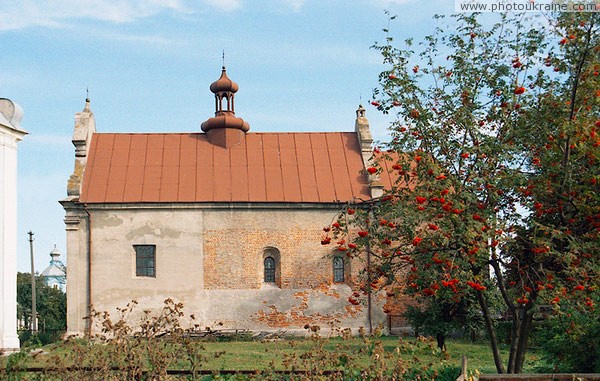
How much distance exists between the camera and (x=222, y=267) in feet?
90.9

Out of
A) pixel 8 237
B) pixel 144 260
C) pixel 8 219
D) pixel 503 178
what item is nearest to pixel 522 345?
pixel 503 178

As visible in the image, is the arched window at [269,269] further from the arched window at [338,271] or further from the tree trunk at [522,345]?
the tree trunk at [522,345]

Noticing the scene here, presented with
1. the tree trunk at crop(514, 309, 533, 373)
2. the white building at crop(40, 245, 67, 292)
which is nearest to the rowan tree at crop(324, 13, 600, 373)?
the tree trunk at crop(514, 309, 533, 373)

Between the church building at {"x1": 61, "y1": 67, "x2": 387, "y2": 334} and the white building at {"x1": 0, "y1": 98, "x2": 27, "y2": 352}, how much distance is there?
8.70 meters

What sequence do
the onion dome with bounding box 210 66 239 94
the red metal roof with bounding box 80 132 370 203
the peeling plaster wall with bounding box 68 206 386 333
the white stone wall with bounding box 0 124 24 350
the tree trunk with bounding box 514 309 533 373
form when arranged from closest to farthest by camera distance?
the tree trunk with bounding box 514 309 533 373 < the white stone wall with bounding box 0 124 24 350 < the peeling plaster wall with bounding box 68 206 386 333 < the red metal roof with bounding box 80 132 370 203 < the onion dome with bounding box 210 66 239 94

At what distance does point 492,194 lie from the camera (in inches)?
420

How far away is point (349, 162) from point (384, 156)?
59.5ft

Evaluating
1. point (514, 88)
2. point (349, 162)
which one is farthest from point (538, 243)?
point (349, 162)

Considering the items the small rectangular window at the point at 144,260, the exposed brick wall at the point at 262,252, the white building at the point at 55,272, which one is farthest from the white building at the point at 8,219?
the white building at the point at 55,272

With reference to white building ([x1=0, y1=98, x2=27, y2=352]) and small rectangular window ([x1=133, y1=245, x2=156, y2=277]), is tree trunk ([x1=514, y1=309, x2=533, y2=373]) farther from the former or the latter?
small rectangular window ([x1=133, y1=245, x2=156, y2=277])

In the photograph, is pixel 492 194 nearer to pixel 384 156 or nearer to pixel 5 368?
pixel 384 156

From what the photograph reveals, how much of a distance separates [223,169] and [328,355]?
1981 centimetres

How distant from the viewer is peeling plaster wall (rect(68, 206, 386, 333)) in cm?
2738

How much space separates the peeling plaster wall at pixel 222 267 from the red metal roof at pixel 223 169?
0.68 meters
